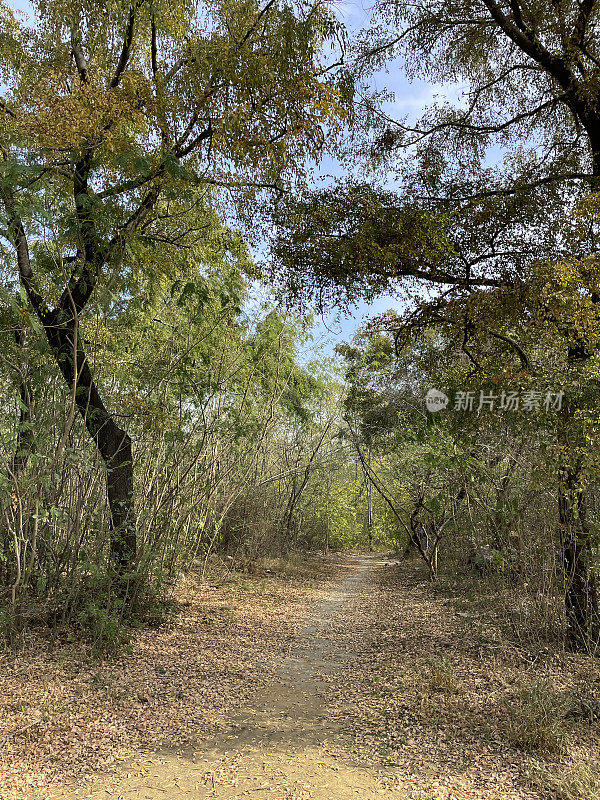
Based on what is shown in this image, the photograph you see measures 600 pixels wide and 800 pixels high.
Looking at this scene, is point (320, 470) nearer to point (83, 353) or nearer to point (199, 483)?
point (199, 483)

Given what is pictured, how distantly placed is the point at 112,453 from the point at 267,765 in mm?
3306

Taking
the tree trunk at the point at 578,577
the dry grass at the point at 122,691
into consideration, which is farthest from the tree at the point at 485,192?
the dry grass at the point at 122,691

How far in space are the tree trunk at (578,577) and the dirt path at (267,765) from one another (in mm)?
2267

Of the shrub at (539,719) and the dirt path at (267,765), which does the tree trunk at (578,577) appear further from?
the dirt path at (267,765)

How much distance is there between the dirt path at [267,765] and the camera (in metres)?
2.92

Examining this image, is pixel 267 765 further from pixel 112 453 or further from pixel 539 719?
pixel 112 453

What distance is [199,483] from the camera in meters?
7.54

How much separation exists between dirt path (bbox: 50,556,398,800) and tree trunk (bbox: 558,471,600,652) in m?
2.27

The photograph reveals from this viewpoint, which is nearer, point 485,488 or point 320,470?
point 485,488

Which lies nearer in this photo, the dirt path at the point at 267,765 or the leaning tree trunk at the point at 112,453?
the dirt path at the point at 267,765

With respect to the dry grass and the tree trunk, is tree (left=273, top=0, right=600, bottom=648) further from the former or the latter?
the dry grass

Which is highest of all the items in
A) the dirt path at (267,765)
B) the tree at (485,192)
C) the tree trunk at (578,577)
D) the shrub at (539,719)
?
the tree at (485,192)

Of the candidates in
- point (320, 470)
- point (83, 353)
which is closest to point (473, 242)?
point (83, 353)

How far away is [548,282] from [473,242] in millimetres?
1244
